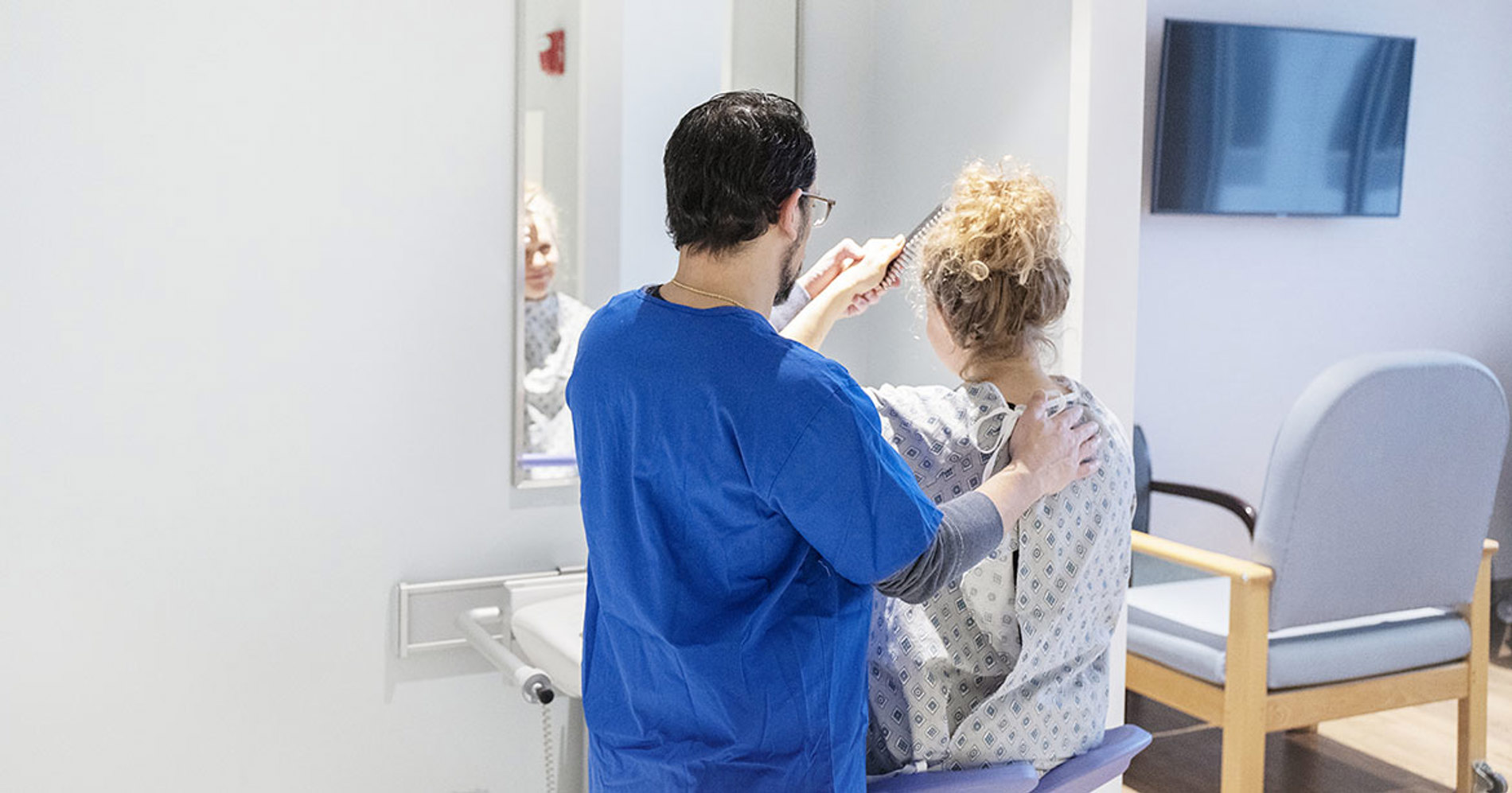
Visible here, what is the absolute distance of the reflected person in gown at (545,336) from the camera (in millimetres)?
2215

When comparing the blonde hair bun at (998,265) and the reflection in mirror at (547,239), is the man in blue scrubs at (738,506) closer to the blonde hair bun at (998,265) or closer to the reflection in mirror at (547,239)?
the blonde hair bun at (998,265)

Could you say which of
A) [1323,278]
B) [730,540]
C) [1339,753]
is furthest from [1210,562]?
[1323,278]

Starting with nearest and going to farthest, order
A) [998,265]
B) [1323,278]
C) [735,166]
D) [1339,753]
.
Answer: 1. [735,166]
2. [998,265]
3. [1339,753]
4. [1323,278]

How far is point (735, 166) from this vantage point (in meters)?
1.20

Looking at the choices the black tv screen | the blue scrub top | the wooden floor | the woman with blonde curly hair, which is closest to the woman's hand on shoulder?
the woman with blonde curly hair

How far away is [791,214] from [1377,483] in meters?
1.83

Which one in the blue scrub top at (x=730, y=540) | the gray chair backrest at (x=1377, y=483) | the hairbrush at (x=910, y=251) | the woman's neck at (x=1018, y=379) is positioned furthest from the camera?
the gray chair backrest at (x=1377, y=483)

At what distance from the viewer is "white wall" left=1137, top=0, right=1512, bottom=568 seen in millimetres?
3787

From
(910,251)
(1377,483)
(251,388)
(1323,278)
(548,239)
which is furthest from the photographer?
(1323,278)

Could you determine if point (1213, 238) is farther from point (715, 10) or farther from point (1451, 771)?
point (715, 10)

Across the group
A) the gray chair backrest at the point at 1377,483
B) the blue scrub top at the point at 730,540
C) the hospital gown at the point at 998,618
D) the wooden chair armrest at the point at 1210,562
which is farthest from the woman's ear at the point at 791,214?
the gray chair backrest at the point at 1377,483

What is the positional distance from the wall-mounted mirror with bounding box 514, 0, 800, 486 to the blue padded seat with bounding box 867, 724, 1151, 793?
0.98 m

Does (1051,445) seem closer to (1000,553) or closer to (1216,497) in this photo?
(1000,553)

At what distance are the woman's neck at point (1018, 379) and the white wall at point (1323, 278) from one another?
7.70 feet
